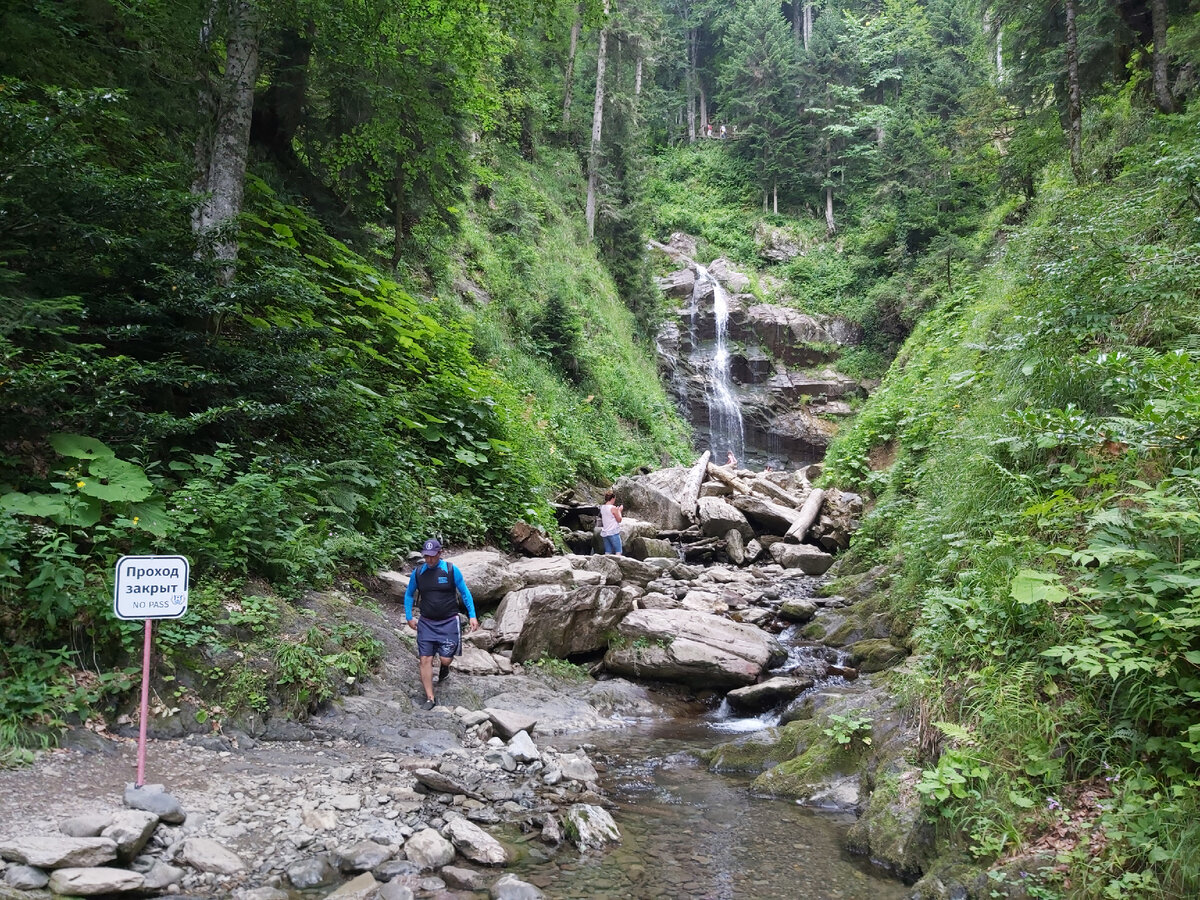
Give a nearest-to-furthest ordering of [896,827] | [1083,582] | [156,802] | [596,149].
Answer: [156,802]
[1083,582]
[896,827]
[596,149]

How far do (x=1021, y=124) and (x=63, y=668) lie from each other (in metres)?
19.8

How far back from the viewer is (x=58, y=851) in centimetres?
349

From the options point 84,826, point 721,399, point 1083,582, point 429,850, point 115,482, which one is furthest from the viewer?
point 721,399

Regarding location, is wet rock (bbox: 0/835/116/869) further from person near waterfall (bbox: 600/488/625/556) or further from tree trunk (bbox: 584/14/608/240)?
tree trunk (bbox: 584/14/608/240)

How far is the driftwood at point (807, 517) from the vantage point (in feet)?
53.1

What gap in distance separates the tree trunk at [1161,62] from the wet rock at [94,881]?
16774mm

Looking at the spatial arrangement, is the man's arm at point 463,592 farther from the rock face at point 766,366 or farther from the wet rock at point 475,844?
the rock face at point 766,366

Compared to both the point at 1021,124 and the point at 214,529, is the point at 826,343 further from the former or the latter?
the point at 214,529

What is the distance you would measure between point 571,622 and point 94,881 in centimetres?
627

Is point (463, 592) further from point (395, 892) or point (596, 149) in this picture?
point (596, 149)

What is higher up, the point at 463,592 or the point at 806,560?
the point at 463,592

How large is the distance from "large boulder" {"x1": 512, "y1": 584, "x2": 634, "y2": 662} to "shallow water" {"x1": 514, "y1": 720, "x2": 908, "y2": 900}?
7.73 ft

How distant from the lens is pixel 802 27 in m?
64.4

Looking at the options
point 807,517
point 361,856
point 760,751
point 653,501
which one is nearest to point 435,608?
point 361,856
